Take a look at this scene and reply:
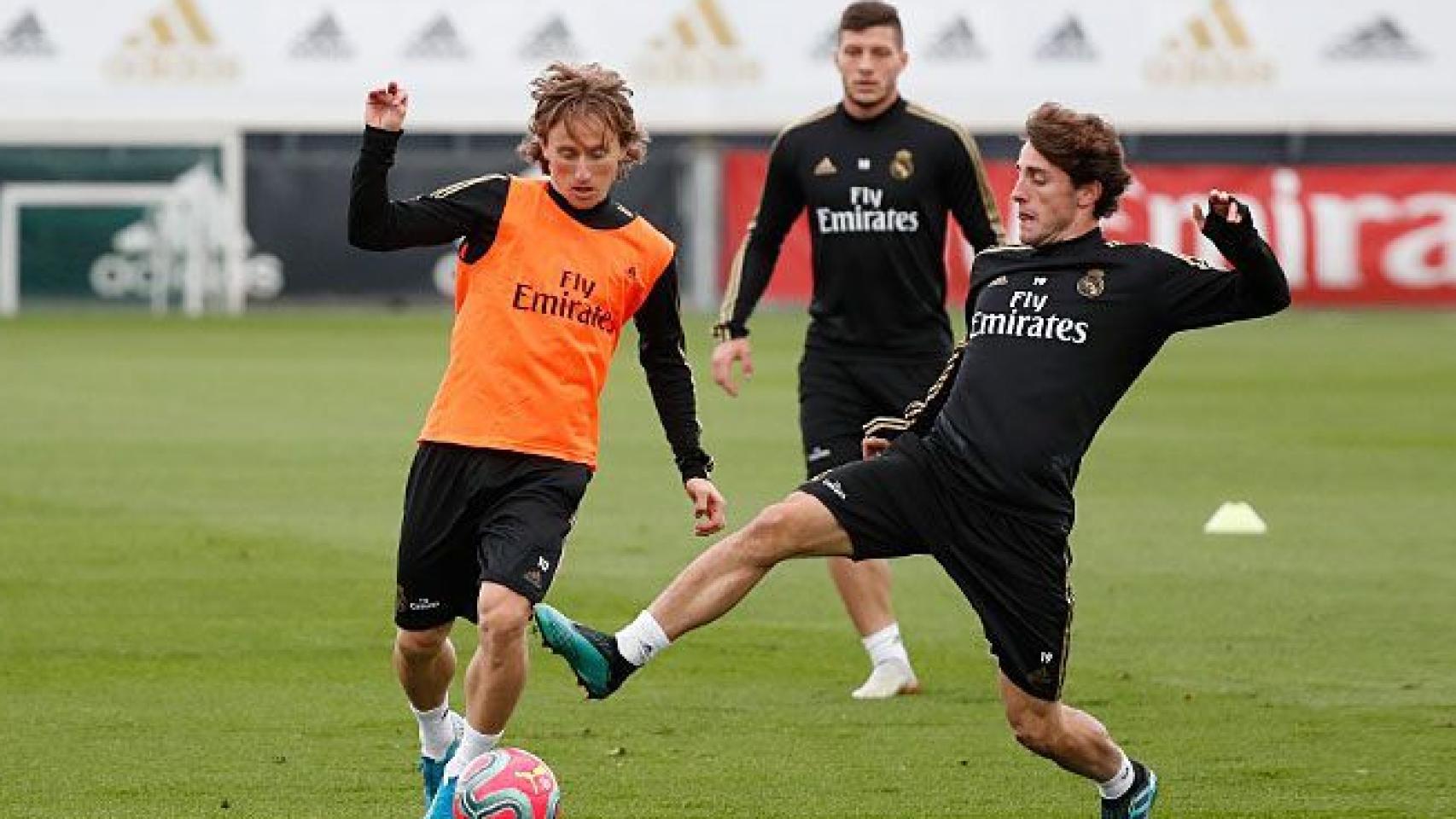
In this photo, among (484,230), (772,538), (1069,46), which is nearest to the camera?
(772,538)

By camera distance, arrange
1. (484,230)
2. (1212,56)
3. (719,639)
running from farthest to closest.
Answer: (1212,56) → (719,639) → (484,230)

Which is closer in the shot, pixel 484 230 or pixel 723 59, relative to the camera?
pixel 484 230

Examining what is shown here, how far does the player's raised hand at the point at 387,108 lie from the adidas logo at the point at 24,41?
39.5m

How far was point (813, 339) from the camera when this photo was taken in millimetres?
11438

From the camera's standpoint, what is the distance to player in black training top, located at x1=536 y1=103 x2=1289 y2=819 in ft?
25.7

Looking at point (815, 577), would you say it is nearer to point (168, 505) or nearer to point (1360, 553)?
point (1360, 553)

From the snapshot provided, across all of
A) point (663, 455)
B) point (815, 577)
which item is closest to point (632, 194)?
point (663, 455)

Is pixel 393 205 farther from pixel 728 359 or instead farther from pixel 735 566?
pixel 728 359

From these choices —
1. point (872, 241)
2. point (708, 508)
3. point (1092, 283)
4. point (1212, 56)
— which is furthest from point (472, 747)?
point (1212, 56)

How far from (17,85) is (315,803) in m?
39.0

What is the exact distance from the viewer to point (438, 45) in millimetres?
46500

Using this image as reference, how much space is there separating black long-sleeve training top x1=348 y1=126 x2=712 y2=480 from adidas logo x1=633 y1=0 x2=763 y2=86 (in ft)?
124

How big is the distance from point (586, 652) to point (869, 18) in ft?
13.4

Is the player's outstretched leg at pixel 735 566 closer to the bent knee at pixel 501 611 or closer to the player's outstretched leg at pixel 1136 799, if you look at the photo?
the bent knee at pixel 501 611
